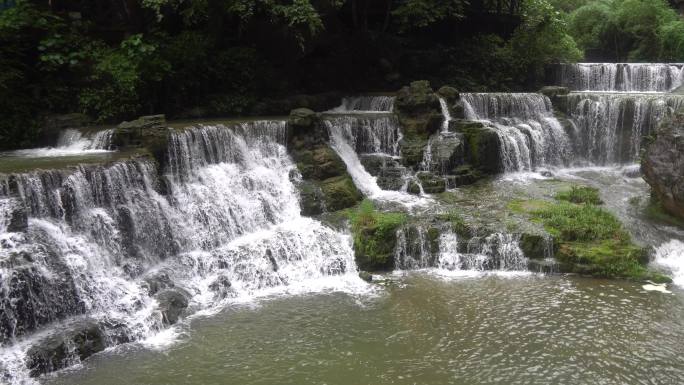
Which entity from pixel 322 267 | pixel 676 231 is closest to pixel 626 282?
pixel 676 231

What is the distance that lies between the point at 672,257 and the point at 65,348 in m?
11.7

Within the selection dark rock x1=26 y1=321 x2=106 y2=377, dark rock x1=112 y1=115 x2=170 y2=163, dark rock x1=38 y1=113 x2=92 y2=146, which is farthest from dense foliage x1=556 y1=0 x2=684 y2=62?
dark rock x1=26 y1=321 x2=106 y2=377

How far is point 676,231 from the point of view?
1223 cm

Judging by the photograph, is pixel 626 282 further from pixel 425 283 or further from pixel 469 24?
pixel 469 24

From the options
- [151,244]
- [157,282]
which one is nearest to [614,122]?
[151,244]

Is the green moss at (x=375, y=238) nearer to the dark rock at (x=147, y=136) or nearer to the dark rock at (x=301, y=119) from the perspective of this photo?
the dark rock at (x=301, y=119)

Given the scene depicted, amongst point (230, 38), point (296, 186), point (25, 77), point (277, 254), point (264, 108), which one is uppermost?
point (230, 38)

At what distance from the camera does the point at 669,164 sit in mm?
12641

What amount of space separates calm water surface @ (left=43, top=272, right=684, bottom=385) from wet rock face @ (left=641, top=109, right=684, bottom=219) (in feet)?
11.7

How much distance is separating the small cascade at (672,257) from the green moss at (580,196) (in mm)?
2171

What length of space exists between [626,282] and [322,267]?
19.9ft

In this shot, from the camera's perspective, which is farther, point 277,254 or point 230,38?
point 230,38

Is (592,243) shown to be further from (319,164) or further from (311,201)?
(319,164)

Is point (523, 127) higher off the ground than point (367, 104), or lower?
lower
